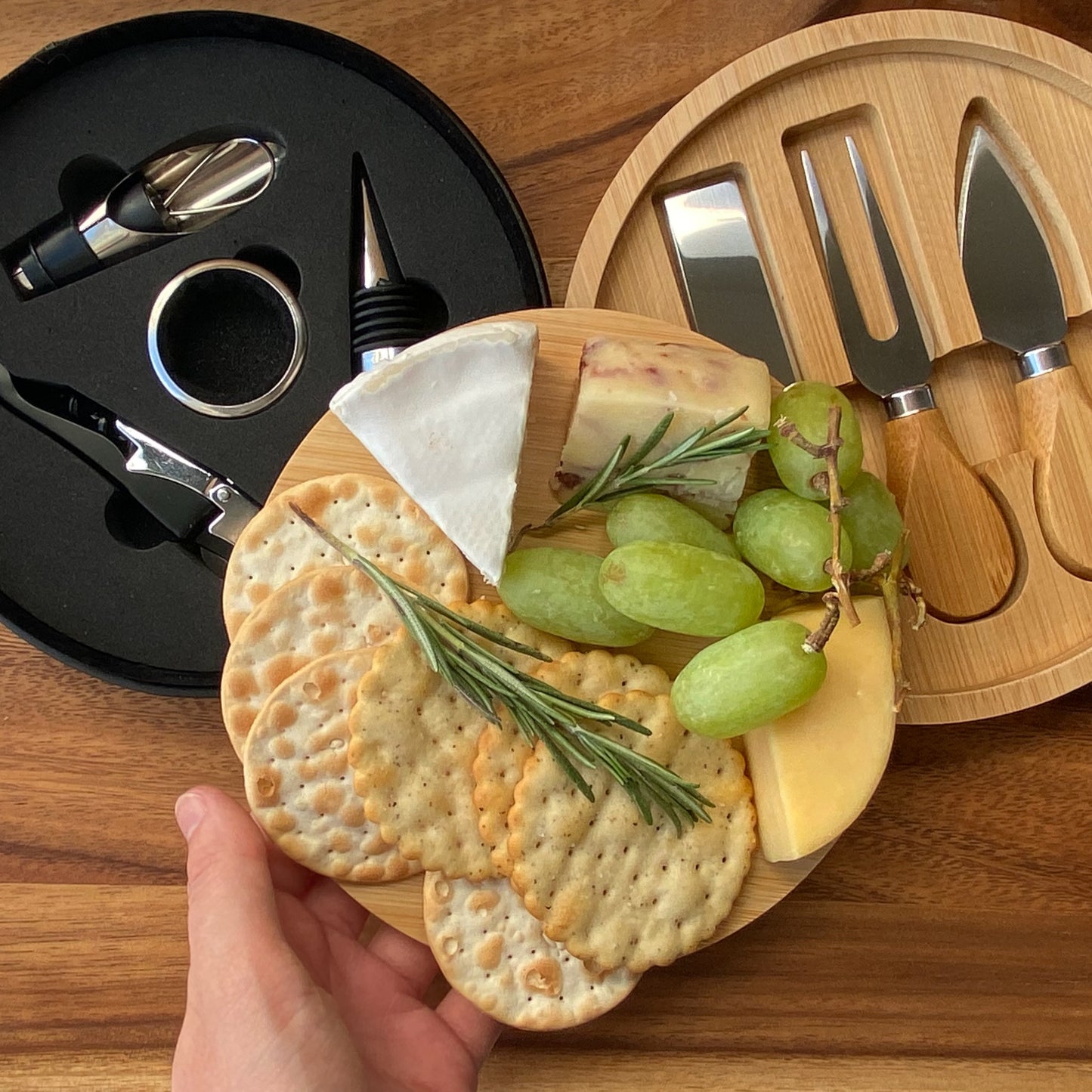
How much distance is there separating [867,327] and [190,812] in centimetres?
67

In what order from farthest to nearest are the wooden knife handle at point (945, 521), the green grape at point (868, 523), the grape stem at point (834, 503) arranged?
1. the wooden knife handle at point (945, 521)
2. the green grape at point (868, 523)
3. the grape stem at point (834, 503)

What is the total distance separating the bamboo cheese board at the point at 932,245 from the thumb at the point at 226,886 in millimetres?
501

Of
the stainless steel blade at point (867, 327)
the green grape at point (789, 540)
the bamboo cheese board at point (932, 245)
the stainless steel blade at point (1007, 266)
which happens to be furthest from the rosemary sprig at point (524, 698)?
the stainless steel blade at point (1007, 266)

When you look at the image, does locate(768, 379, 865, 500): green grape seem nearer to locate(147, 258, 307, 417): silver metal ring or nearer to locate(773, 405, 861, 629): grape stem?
locate(773, 405, 861, 629): grape stem

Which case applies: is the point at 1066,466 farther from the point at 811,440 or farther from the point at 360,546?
the point at 360,546

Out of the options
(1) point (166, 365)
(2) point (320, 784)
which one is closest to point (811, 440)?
(2) point (320, 784)

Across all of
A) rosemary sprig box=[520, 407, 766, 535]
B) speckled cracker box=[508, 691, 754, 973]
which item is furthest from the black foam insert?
speckled cracker box=[508, 691, 754, 973]

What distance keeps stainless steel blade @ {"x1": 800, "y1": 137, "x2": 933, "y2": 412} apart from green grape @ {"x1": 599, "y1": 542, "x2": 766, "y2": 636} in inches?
11.4

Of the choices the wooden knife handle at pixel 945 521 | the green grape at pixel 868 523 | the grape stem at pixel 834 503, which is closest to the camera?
the grape stem at pixel 834 503

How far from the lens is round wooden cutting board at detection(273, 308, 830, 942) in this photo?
70 centimetres

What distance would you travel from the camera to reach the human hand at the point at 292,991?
25.1 inches

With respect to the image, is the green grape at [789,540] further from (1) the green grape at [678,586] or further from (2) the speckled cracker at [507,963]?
(2) the speckled cracker at [507,963]

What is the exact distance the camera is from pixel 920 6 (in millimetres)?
864

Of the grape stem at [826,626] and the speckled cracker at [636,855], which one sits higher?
the grape stem at [826,626]
